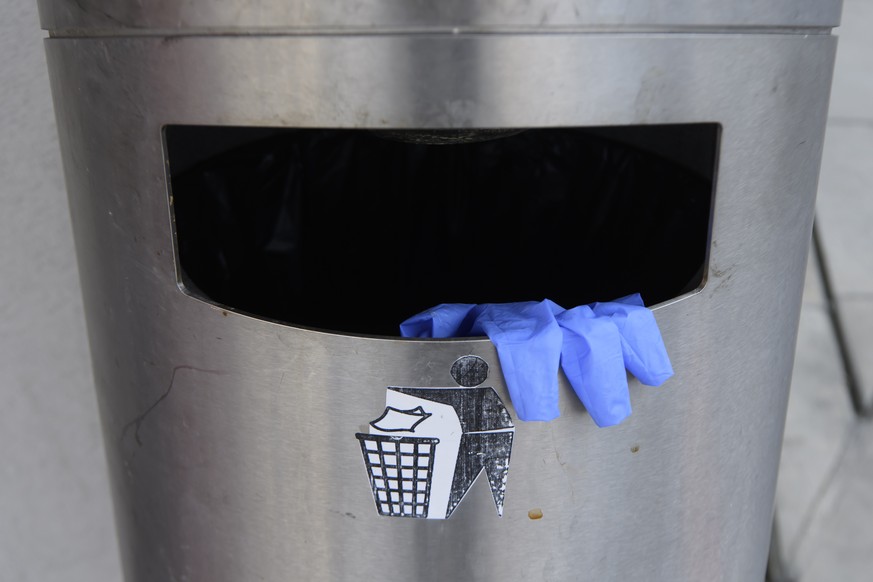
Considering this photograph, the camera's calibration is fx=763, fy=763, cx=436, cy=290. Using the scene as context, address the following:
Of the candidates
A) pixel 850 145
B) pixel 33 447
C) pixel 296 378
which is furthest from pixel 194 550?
pixel 850 145

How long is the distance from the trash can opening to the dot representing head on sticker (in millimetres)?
422

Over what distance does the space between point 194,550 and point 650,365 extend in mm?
484

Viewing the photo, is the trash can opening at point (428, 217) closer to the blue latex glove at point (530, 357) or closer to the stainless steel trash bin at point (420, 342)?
the stainless steel trash bin at point (420, 342)

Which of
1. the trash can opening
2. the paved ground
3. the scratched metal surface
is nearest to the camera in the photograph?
the scratched metal surface

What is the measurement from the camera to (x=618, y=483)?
0.68 metres

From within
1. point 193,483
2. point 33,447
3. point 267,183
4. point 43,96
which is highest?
point 43,96

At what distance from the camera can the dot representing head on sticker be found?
0.61m

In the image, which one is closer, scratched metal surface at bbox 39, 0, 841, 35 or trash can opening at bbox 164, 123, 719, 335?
scratched metal surface at bbox 39, 0, 841, 35

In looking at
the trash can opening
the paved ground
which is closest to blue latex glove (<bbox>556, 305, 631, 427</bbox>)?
the trash can opening

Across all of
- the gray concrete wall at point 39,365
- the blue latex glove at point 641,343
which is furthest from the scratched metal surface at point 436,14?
the gray concrete wall at point 39,365

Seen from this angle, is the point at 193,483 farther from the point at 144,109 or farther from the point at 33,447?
the point at 33,447

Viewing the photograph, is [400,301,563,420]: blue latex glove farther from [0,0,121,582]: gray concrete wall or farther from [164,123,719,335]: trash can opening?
[0,0,121,582]: gray concrete wall

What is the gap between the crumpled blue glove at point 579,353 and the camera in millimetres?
601

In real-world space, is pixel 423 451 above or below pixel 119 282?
below
